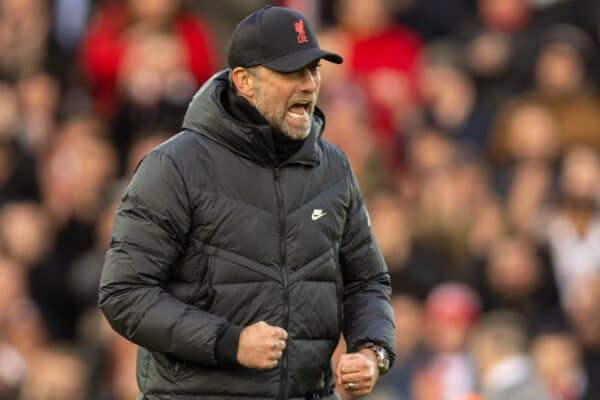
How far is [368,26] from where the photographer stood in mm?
13180

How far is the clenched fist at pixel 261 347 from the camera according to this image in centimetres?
558

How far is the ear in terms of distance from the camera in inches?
233

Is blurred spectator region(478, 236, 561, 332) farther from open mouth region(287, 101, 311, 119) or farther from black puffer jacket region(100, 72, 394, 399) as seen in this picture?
open mouth region(287, 101, 311, 119)

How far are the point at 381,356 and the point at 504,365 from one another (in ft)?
13.3

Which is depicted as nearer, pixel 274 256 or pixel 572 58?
pixel 274 256

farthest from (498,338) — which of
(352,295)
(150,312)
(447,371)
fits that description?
(150,312)

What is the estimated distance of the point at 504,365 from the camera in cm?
991

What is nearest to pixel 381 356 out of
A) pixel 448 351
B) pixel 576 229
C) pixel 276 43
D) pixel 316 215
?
pixel 316 215

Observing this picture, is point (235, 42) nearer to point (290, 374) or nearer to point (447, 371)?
point (290, 374)

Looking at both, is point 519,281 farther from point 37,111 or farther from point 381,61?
point 37,111

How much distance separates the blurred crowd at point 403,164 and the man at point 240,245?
4.02 m

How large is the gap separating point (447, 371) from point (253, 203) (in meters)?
5.07

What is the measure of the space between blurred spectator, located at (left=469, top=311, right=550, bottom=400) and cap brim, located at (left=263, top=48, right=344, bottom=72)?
4.22 meters

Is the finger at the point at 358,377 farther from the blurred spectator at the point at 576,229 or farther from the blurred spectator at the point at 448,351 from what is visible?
the blurred spectator at the point at 576,229
